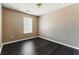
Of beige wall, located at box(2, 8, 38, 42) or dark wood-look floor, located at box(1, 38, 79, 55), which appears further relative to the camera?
beige wall, located at box(2, 8, 38, 42)

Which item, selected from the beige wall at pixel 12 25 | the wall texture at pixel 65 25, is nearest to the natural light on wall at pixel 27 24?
the beige wall at pixel 12 25

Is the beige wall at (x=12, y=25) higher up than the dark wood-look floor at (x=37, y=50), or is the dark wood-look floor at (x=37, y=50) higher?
the beige wall at (x=12, y=25)

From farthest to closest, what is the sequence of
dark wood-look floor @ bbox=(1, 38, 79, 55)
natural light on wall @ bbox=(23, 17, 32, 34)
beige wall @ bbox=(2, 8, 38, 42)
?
natural light on wall @ bbox=(23, 17, 32, 34), beige wall @ bbox=(2, 8, 38, 42), dark wood-look floor @ bbox=(1, 38, 79, 55)

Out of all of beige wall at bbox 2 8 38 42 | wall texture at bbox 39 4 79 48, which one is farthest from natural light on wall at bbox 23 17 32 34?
wall texture at bbox 39 4 79 48

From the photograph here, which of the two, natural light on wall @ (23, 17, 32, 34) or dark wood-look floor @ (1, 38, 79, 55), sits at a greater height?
natural light on wall @ (23, 17, 32, 34)

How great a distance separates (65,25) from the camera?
2916 millimetres

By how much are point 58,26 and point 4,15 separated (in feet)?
8.19

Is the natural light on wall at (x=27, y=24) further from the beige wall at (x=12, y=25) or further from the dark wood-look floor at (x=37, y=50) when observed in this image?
the dark wood-look floor at (x=37, y=50)

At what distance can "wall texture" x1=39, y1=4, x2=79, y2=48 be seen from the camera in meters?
2.50

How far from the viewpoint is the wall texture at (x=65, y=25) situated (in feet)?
8.19

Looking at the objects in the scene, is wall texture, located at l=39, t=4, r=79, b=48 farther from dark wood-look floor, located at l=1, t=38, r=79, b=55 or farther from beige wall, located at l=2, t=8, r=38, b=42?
beige wall, located at l=2, t=8, r=38, b=42

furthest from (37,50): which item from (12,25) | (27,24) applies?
(27,24)
